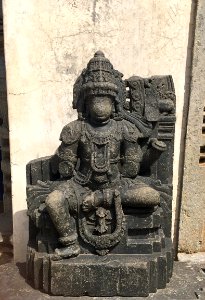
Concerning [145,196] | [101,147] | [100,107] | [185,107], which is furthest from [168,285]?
[185,107]

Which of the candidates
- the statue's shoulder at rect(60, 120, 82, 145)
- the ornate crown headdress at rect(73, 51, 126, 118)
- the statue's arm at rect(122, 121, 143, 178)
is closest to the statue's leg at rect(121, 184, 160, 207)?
the statue's arm at rect(122, 121, 143, 178)

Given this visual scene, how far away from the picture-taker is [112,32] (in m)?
3.96

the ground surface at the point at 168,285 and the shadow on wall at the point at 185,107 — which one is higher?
the shadow on wall at the point at 185,107

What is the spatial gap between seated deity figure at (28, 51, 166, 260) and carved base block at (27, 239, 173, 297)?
4.4 inches

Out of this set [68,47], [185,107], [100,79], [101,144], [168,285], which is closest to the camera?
[100,79]

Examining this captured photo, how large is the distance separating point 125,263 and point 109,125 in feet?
3.36

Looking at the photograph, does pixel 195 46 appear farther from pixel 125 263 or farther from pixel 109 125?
pixel 125 263

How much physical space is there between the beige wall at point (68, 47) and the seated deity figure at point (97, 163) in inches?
34.5

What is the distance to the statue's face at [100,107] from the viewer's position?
3.12 m

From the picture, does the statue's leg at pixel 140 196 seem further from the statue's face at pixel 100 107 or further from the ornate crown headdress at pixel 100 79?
the ornate crown headdress at pixel 100 79

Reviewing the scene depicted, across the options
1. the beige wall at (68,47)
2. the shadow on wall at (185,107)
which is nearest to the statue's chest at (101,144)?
the beige wall at (68,47)

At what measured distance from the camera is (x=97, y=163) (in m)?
3.20

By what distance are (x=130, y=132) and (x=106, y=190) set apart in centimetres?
47

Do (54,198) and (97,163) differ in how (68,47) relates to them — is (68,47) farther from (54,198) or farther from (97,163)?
(54,198)
